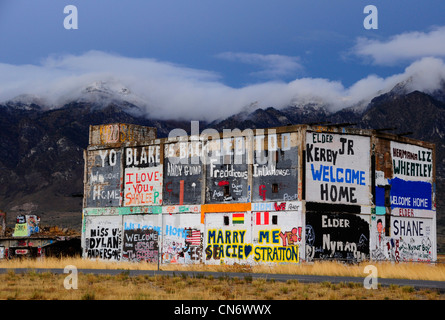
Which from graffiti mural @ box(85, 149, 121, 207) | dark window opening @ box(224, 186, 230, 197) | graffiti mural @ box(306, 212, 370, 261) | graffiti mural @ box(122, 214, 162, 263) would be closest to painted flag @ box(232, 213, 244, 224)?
dark window opening @ box(224, 186, 230, 197)

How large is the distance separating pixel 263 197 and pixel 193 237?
18.7 ft

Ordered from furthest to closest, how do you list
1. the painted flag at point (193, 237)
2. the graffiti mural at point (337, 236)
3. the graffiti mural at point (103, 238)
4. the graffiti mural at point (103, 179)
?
the graffiti mural at point (103, 179), the graffiti mural at point (103, 238), the painted flag at point (193, 237), the graffiti mural at point (337, 236)

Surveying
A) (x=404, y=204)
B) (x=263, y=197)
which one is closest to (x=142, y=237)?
(x=263, y=197)

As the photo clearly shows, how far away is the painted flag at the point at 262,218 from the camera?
44000 millimetres

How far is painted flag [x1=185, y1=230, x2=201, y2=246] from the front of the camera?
1846 inches

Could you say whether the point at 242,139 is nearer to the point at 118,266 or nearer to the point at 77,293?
the point at 118,266

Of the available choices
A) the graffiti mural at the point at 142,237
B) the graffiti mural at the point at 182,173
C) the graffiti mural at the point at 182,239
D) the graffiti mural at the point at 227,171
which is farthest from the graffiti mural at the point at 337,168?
the graffiti mural at the point at 142,237

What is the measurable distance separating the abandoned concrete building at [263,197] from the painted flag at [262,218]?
6cm

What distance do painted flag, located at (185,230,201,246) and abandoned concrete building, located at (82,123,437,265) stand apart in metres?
0.07

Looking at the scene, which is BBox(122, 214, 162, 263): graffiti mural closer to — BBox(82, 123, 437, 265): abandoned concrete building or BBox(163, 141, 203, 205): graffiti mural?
BBox(82, 123, 437, 265): abandoned concrete building

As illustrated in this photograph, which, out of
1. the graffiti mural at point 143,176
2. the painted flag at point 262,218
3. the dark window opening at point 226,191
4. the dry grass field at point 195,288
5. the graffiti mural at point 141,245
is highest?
the graffiti mural at point 143,176

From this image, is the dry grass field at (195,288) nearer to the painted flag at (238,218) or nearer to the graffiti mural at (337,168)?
the graffiti mural at (337,168)

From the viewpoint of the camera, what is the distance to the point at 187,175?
48406 millimetres

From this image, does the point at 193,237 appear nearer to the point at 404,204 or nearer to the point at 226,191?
the point at 226,191
